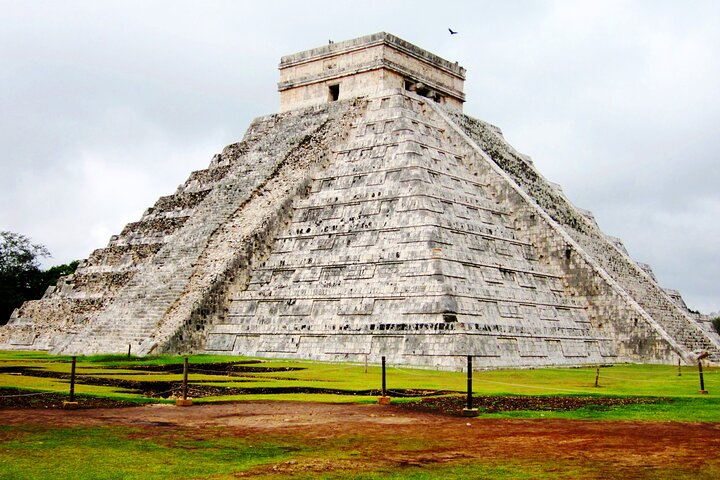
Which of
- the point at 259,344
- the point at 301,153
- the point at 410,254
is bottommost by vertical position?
the point at 259,344

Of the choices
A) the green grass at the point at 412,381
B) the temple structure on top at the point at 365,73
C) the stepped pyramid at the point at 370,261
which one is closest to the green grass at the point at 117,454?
the green grass at the point at 412,381

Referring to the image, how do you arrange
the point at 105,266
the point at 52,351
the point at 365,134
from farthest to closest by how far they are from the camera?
the point at 105,266
the point at 365,134
the point at 52,351

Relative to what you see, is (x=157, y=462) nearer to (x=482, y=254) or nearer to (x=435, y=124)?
(x=482, y=254)

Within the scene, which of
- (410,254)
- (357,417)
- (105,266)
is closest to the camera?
(357,417)

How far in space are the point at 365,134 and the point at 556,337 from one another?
10319mm

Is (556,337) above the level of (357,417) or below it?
above

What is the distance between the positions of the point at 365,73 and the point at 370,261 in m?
11.1

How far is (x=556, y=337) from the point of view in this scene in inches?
955

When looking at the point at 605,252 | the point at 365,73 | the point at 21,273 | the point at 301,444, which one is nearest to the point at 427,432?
the point at 301,444

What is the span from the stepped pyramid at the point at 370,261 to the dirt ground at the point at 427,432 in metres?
9.22

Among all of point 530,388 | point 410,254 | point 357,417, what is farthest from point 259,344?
point 357,417

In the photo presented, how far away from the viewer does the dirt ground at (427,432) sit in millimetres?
8703

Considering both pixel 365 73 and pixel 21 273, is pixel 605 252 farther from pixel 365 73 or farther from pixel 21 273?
pixel 21 273

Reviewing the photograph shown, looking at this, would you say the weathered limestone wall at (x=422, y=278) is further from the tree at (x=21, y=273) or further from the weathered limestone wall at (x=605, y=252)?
the tree at (x=21, y=273)
